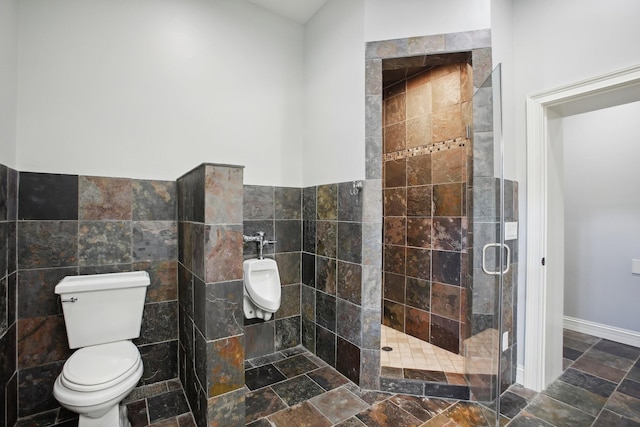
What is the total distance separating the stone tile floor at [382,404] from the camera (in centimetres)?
170

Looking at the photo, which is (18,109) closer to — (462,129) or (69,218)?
(69,218)

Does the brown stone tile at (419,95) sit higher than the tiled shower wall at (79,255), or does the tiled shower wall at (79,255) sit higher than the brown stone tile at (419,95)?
the brown stone tile at (419,95)

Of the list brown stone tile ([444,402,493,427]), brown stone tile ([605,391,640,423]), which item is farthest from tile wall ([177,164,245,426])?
brown stone tile ([605,391,640,423])

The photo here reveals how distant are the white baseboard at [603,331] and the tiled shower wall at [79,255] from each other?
13.2 ft

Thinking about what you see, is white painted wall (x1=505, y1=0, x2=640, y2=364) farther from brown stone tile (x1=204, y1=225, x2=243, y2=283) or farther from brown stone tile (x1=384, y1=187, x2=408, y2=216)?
brown stone tile (x1=204, y1=225, x2=243, y2=283)

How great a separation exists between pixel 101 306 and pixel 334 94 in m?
2.22

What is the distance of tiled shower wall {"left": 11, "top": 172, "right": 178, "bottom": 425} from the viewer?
1.72 meters

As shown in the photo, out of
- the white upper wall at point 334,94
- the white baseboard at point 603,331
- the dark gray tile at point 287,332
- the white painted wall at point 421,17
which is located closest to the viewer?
the white painted wall at point 421,17

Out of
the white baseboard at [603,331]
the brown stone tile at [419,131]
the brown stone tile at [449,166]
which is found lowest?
the white baseboard at [603,331]

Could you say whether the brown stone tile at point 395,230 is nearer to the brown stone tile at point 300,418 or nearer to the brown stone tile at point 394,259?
the brown stone tile at point 394,259

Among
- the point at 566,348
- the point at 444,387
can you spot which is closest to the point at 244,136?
the point at 444,387

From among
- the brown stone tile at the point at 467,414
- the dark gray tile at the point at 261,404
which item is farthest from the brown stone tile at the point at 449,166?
the dark gray tile at the point at 261,404

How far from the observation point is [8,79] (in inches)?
63.3

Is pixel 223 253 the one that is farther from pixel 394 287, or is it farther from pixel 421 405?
pixel 394 287
